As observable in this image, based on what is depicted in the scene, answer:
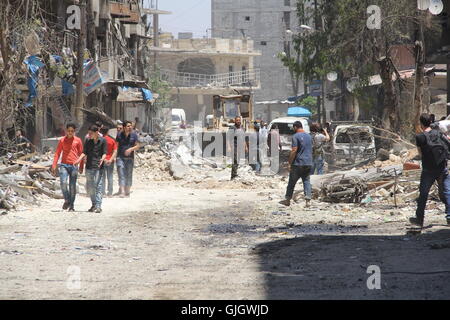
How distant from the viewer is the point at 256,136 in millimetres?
26844

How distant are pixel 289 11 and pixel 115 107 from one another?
51.2m

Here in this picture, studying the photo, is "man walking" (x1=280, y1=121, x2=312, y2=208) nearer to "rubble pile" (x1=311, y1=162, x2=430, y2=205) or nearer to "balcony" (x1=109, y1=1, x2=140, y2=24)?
"rubble pile" (x1=311, y1=162, x2=430, y2=205)

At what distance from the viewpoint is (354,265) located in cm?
912

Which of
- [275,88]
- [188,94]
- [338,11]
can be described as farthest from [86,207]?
[275,88]

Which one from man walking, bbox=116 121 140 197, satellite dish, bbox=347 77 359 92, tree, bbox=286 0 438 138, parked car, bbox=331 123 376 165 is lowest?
parked car, bbox=331 123 376 165

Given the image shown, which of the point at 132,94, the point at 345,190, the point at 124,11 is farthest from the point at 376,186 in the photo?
the point at 124,11

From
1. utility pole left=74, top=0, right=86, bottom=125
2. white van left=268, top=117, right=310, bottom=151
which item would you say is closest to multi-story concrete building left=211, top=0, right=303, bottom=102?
white van left=268, top=117, right=310, bottom=151

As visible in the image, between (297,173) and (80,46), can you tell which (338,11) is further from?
(297,173)

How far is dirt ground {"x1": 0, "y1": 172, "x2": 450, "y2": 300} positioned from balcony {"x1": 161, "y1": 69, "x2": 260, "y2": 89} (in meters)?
65.3

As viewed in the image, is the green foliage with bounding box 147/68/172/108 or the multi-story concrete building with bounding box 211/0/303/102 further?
the multi-story concrete building with bounding box 211/0/303/102

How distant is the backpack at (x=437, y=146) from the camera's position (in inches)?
471

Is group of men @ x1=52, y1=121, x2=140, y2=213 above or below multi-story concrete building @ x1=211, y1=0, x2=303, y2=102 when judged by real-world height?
below

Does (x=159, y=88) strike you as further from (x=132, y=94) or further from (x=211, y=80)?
(x=132, y=94)

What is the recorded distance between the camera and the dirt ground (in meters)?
7.84
